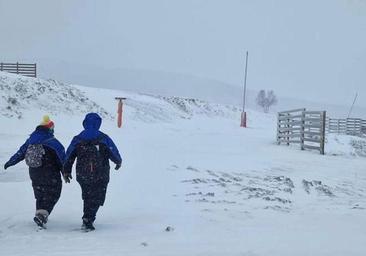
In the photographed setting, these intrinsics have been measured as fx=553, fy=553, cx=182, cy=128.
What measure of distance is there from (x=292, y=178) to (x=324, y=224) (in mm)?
4362

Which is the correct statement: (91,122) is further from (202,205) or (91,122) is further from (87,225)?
(202,205)

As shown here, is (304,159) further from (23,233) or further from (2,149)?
(23,233)

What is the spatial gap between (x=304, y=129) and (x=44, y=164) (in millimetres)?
14931

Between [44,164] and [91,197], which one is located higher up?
[44,164]

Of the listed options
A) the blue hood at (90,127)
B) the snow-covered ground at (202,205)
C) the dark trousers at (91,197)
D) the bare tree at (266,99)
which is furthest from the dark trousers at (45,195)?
the bare tree at (266,99)

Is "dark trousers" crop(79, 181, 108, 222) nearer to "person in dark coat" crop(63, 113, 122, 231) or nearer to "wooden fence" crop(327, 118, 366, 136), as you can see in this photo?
"person in dark coat" crop(63, 113, 122, 231)

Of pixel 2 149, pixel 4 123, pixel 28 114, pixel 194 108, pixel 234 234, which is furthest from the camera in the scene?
pixel 194 108

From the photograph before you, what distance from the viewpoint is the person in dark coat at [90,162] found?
6738 millimetres

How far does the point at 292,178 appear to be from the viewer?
12.3 meters

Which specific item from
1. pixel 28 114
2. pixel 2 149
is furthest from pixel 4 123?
pixel 2 149

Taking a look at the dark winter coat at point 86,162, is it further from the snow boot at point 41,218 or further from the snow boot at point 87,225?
the snow boot at point 41,218

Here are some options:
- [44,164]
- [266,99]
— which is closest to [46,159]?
[44,164]

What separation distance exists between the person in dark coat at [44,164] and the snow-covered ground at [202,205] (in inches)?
13.8

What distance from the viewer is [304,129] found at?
20.5 metres
